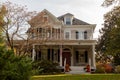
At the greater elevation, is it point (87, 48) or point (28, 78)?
point (87, 48)

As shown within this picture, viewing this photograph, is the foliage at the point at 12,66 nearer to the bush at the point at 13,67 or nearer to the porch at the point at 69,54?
the bush at the point at 13,67

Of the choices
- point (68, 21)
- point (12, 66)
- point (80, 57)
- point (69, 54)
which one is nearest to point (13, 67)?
point (12, 66)

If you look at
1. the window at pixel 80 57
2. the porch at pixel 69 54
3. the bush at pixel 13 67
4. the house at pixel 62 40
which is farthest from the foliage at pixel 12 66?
the window at pixel 80 57

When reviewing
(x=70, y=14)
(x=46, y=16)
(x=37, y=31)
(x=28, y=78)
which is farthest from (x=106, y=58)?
(x=28, y=78)

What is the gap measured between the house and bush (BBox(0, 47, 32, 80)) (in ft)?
75.1

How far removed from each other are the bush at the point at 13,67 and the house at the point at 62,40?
75.1 feet

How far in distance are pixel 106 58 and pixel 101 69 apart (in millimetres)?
26769

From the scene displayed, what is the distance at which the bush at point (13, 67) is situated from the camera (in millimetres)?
7648

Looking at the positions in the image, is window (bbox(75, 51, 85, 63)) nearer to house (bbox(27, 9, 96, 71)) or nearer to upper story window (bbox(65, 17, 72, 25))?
house (bbox(27, 9, 96, 71))

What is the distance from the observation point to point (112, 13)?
21734 mm

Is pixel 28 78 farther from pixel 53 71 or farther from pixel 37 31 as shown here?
pixel 37 31

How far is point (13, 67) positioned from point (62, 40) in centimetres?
2509

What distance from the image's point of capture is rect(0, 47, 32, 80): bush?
765 cm

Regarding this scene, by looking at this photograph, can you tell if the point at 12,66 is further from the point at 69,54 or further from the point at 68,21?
the point at 68,21
